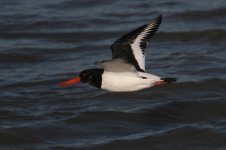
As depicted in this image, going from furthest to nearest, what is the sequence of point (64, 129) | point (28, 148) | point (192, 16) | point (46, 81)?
point (192, 16)
point (46, 81)
point (64, 129)
point (28, 148)

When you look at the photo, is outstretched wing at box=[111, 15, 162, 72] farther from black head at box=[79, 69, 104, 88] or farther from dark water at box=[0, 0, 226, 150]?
dark water at box=[0, 0, 226, 150]

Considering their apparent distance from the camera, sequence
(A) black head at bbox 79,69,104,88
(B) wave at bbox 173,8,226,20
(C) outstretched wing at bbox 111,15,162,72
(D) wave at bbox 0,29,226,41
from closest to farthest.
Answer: (C) outstretched wing at bbox 111,15,162,72 < (A) black head at bbox 79,69,104,88 < (D) wave at bbox 0,29,226,41 < (B) wave at bbox 173,8,226,20

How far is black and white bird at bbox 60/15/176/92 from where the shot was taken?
8484 millimetres

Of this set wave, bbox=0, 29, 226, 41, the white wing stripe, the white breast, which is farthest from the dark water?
the white wing stripe

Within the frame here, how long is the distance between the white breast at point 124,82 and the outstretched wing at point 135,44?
184 millimetres

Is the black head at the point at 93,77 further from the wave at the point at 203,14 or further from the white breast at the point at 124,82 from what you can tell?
the wave at the point at 203,14

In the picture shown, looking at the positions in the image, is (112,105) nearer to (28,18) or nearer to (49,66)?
(49,66)

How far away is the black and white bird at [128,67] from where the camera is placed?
27.8ft

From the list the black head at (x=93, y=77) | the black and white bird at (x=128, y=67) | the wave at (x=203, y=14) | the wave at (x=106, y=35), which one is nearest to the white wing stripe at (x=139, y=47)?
the black and white bird at (x=128, y=67)

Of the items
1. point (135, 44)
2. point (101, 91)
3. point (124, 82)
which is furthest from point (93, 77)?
point (101, 91)

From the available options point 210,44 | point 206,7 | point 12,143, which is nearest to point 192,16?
point 206,7

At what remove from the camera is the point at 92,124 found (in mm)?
9711

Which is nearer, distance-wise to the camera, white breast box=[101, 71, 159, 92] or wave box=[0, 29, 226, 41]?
white breast box=[101, 71, 159, 92]

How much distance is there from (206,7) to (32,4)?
377 centimetres
